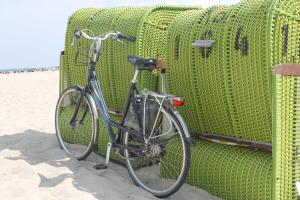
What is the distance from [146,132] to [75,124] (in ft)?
5.11

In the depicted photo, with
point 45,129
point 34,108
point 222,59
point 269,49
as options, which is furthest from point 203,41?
point 34,108

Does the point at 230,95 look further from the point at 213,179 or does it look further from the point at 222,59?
the point at 213,179

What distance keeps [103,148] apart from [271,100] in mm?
2592

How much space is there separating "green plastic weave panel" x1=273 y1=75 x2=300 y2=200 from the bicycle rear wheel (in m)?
0.87

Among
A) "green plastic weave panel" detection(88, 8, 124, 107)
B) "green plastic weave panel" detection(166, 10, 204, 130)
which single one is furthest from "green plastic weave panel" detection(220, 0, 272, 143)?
"green plastic weave panel" detection(88, 8, 124, 107)

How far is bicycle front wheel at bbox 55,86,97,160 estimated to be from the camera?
5.56 meters

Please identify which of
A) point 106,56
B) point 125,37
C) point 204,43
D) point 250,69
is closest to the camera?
point 250,69

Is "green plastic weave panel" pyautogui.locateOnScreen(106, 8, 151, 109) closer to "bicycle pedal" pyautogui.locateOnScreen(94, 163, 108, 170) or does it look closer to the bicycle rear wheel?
the bicycle rear wheel

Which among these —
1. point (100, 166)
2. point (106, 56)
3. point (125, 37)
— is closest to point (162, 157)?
point (100, 166)

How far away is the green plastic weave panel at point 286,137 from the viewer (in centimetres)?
356

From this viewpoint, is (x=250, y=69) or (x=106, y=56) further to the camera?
(x=106, y=56)

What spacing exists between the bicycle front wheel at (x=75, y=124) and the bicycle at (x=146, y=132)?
0.05 ft

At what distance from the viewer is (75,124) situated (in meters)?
5.85

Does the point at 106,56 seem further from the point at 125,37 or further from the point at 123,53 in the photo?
the point at 125,37
